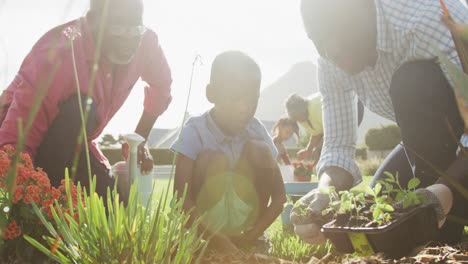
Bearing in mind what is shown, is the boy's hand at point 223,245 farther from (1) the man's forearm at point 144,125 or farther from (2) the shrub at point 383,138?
(2) the shrub at point 383,138

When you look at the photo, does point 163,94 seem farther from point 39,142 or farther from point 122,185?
point 39,142

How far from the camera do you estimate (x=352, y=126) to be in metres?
2.52

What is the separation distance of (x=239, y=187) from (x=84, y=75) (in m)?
1.12

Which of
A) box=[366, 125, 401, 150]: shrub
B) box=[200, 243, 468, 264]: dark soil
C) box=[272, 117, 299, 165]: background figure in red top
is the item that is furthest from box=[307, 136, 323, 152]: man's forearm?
box=[366, 125, 401, 150]: shrub

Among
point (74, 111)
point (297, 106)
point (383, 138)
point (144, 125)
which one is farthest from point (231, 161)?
point (383, 138)

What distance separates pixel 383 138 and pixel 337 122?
16460mm

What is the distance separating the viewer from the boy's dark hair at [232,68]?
8.70 ft

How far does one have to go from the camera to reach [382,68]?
93.7 inches

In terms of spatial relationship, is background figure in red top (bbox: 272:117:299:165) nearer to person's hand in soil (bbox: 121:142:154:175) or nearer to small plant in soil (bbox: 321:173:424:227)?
person's hand in soil (bbox: 121:142:154:175)

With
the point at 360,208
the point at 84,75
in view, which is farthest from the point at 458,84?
the point at 84,75

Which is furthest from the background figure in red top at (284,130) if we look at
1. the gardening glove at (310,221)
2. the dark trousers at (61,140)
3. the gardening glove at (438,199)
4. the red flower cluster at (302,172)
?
the gardening glove at (438,199)

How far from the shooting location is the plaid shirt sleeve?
2.29 m

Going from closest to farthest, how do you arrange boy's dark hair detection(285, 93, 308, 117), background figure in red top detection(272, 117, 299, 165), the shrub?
1. boy's dark hair detection(285, 93, 308, 117)
2. background figure in red top detection(272, 117, 299, 165)
3. the shrub

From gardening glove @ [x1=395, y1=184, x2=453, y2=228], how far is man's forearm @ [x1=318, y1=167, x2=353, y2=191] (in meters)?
0.75
